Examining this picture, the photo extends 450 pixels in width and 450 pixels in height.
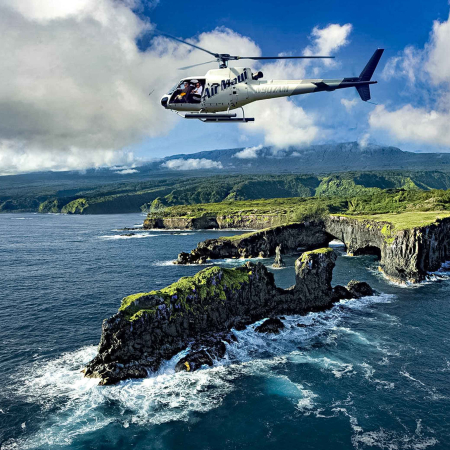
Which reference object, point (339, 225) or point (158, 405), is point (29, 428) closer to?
point (158, 405)

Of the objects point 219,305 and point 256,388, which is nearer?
point 256,388

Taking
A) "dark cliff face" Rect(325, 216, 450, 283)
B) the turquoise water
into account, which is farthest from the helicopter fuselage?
"dark cliff face" Rect(325, 216, 450, 283)

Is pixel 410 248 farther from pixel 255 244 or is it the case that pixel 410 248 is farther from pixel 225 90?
pixel 225 90

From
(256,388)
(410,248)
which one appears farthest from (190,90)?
(410,248)

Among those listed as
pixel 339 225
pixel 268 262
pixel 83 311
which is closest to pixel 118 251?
pixel 268 262

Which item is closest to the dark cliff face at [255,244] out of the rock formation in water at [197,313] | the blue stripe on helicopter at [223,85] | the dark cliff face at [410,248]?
the dark cliff face at [410,248]
